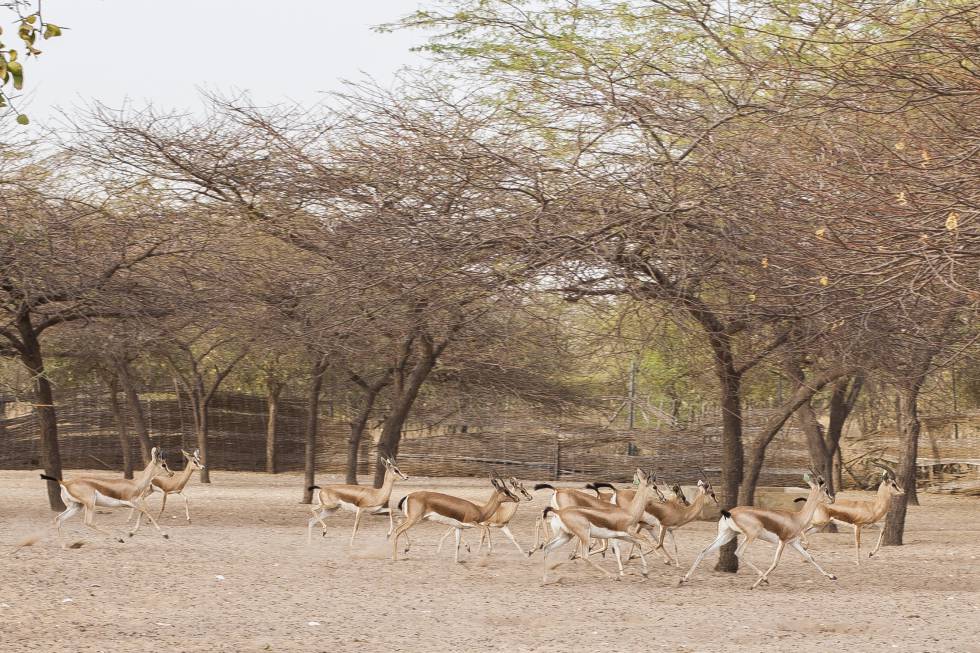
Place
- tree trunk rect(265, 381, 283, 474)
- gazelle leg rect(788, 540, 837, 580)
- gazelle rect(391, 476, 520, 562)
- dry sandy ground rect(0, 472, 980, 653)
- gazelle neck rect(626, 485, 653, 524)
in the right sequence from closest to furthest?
1. dry sandy ground rect(0, 472, 980, 653)
2. gazelle leg rect(788, 540, 837, 580)
3. gazelle neck rect(626, 485, 653, 524)
4. gazelle rect(391, 476, 520, 562)
5. tree trunk rect(265, 381, 283, 474)

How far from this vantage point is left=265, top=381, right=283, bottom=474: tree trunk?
3198cm

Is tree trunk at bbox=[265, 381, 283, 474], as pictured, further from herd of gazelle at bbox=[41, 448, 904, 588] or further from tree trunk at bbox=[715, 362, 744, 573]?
tree trunk at bbox=[715, 362, 744, 573]

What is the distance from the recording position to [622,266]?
11062 millimetres

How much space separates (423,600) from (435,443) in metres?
24.1

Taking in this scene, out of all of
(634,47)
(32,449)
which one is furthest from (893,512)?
(32,449)

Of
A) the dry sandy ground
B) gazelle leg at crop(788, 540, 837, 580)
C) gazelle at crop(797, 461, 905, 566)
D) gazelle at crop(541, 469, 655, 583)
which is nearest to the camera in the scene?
the dry sandy ground

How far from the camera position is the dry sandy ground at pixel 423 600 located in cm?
842

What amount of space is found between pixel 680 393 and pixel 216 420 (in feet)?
44.4

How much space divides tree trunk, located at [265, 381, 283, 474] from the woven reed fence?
1.31ft

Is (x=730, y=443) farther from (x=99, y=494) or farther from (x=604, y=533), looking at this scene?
(x=99, y=494)

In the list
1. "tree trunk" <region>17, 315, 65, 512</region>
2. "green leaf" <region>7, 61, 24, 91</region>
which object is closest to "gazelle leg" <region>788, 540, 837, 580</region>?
"green leaf" <region>7, 61, 24, 91</region>

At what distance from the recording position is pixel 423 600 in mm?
10453

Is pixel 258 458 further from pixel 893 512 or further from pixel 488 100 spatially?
pixel 488 100

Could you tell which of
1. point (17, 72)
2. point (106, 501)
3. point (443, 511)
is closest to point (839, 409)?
point (443, 511)
